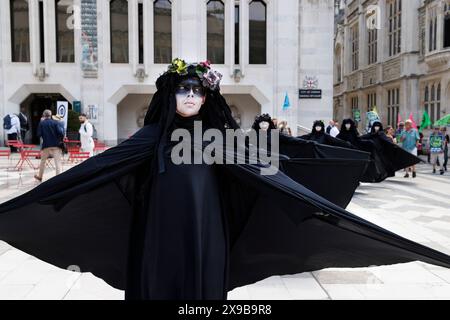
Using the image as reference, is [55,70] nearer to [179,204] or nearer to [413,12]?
[413,12]

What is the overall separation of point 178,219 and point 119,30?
81.6 feet

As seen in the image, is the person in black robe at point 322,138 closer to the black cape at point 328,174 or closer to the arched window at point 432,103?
the black cape at point 328,174

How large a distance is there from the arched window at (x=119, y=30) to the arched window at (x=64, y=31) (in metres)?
2.13

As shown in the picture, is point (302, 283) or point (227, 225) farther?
point (302, 283)

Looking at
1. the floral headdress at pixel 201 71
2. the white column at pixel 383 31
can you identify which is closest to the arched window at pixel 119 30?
the white column at pixel 383 31

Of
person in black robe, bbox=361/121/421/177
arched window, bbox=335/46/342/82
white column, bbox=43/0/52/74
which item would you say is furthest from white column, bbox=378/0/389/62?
person in black robe, bbox=361/121/421/177

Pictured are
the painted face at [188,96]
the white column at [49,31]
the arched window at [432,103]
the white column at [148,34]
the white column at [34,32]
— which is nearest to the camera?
the painted face at [188,96]

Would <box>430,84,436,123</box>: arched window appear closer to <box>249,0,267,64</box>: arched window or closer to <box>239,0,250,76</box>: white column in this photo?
<box>249,0,267,64</box>: arched window

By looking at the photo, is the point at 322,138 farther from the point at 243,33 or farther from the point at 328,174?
the point at 243,33

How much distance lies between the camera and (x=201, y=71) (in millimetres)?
3064

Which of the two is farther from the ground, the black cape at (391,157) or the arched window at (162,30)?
the arched window at (162,30)

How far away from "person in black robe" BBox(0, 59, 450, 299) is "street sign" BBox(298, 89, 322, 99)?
24841mm

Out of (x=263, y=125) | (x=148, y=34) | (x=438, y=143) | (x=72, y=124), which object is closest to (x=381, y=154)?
(x=438, y=143)

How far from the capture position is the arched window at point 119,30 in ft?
84.6
